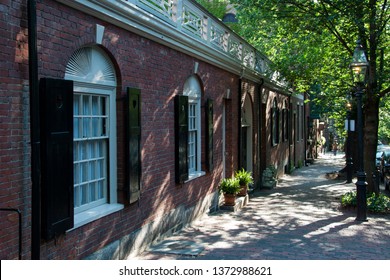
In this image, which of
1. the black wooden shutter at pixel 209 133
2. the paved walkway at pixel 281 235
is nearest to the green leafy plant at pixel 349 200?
the paved walkway at pixel 281 235

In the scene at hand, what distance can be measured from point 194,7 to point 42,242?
695 cm

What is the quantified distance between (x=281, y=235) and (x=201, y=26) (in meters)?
5.24

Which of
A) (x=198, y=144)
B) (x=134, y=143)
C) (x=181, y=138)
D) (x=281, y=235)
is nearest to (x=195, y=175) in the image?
(x=198, y=144)

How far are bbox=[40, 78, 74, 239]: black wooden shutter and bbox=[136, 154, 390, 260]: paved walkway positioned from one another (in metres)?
2.48

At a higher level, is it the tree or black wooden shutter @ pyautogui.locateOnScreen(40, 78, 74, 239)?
the tree

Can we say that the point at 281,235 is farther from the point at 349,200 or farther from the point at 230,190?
the point at 349,200

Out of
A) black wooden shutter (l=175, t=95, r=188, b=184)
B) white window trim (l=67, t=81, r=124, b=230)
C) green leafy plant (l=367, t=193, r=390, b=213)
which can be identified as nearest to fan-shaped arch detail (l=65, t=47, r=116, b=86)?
white window trim (l=67, t=81, r=124, b=230)

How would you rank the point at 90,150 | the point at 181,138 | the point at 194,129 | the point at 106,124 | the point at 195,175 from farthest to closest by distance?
the point at 194,129
the point at 195,175
the point at 181,138
the point at 106,124
the point at 90,150

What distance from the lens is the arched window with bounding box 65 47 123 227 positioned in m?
5.99

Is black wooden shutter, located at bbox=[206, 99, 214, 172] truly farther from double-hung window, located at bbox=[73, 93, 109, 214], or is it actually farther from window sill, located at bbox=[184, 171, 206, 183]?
double-hung window, located at bbox=[73, 93, 109, 214]

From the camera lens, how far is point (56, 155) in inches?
203

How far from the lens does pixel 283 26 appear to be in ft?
47.4

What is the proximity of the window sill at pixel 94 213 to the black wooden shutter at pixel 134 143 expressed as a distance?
0.32m

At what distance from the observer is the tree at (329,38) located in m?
12.2
